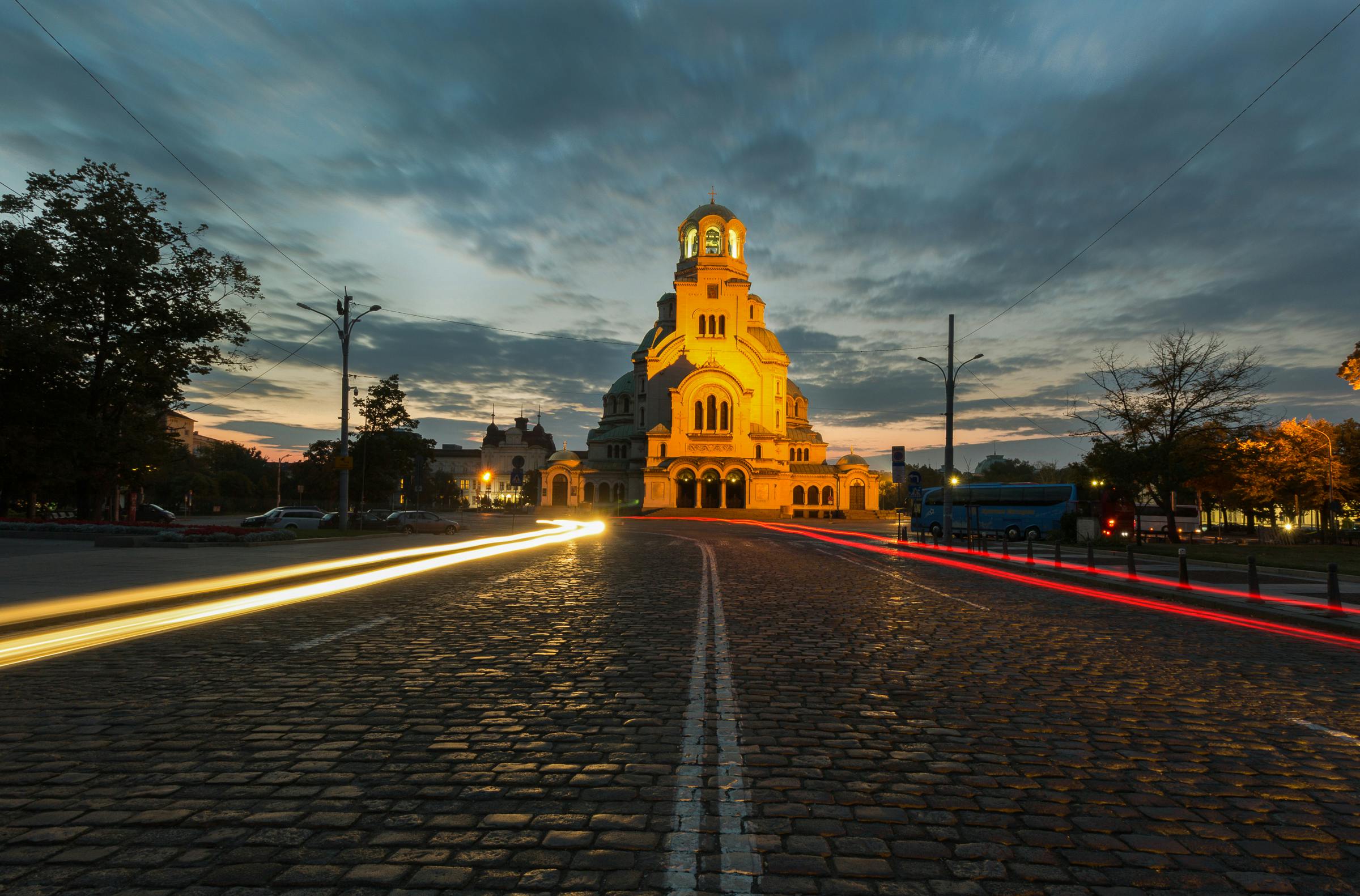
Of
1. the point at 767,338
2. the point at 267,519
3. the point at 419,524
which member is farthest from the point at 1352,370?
the point at 767,338

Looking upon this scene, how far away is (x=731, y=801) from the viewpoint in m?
3.89

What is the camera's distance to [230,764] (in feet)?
14.4

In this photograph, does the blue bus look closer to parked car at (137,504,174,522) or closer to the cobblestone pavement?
the cobblestone pavement

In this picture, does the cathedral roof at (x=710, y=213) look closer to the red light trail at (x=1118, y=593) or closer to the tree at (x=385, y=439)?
the tree at (x=385, y=439)

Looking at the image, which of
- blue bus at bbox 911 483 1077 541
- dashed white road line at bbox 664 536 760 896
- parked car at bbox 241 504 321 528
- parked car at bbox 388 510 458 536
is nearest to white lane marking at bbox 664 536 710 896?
dashed white road line at bbox 664 536 760 896

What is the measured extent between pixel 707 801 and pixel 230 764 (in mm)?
2683

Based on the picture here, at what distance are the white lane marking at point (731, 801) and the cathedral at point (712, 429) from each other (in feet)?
227

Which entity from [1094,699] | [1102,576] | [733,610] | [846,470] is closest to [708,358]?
[846,470]

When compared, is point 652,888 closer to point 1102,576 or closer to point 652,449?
point 1102,576

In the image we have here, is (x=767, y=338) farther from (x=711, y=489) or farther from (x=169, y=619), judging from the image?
(x=169, y=619)

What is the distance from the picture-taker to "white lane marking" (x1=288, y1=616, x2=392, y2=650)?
26.6 ft

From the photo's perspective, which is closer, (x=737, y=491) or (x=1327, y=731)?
(x=1327, y=731)

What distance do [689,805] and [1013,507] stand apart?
148 ft

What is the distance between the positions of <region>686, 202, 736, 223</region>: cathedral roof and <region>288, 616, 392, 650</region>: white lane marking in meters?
78.7
